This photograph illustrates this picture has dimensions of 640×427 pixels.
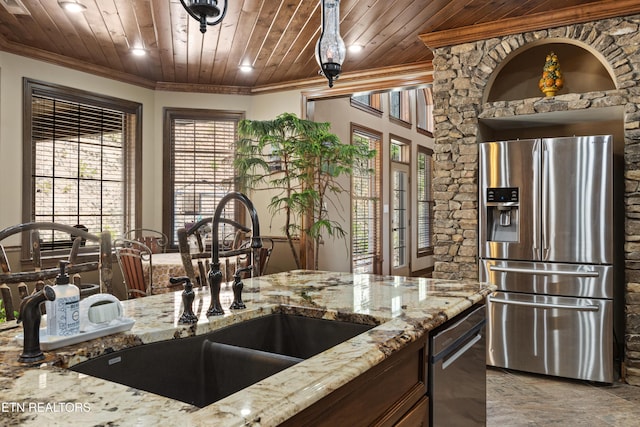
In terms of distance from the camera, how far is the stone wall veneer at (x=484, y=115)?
3.45 metres

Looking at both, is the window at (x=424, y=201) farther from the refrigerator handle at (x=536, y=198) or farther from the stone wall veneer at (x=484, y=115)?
the refrigerator handle at (x=536, y=198)

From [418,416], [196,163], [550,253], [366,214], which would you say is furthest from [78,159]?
[418,416]

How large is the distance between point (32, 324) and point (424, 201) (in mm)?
8311

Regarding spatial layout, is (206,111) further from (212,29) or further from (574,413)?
(574,413)

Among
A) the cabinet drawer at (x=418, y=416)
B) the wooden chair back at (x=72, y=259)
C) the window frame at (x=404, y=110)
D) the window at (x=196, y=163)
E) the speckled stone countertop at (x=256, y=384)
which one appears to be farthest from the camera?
the window frame at (x=404, y=110)

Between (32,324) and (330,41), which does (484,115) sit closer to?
(330,41)

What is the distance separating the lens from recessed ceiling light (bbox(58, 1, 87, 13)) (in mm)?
3430

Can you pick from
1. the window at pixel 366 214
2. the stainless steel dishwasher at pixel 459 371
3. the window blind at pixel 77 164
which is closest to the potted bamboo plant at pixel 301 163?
the window at pixel 366 214

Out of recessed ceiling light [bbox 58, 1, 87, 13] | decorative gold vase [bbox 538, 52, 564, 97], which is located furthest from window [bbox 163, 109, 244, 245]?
decorative gold vase [bbox 538, 52, 564, 97]

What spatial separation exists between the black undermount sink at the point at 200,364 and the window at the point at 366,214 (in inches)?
196

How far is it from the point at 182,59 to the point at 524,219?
11.2 ft

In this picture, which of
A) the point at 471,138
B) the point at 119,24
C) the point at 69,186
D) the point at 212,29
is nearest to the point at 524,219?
the point at 471,138

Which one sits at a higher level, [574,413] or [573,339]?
[573,339]

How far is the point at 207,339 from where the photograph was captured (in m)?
1.52
